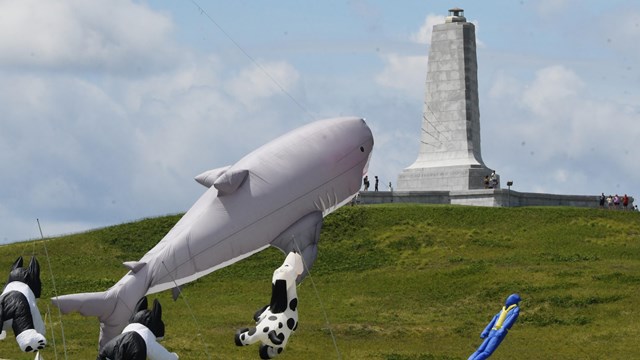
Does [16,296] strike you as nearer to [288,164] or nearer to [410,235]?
[288,164]

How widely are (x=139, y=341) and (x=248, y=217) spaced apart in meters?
3.63

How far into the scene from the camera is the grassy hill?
143 feet

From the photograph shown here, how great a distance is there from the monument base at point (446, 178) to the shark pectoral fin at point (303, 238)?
46.7m

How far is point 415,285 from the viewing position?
55.3 m

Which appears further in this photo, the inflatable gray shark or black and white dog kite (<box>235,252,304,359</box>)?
the inflatable gray shark

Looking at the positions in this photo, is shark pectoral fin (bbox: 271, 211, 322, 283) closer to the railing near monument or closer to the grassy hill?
the grassy hill

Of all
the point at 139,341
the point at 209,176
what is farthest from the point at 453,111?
the point at 139,341

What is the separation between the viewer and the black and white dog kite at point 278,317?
78.1 feet

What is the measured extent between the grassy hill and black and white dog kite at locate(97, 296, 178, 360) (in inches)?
627

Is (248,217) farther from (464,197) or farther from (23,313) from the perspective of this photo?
(464,197)

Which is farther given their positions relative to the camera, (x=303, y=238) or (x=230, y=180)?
(x=303, y=238)

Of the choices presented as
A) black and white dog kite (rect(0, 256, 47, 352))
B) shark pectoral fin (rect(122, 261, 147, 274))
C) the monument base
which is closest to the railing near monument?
the monument base

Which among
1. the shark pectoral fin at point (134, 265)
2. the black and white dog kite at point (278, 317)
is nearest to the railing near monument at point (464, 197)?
the shark pectoral fin at point (134, 265)

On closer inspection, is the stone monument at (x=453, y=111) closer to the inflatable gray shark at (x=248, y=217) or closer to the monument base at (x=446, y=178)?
the monument base at (x=446, y=178)
